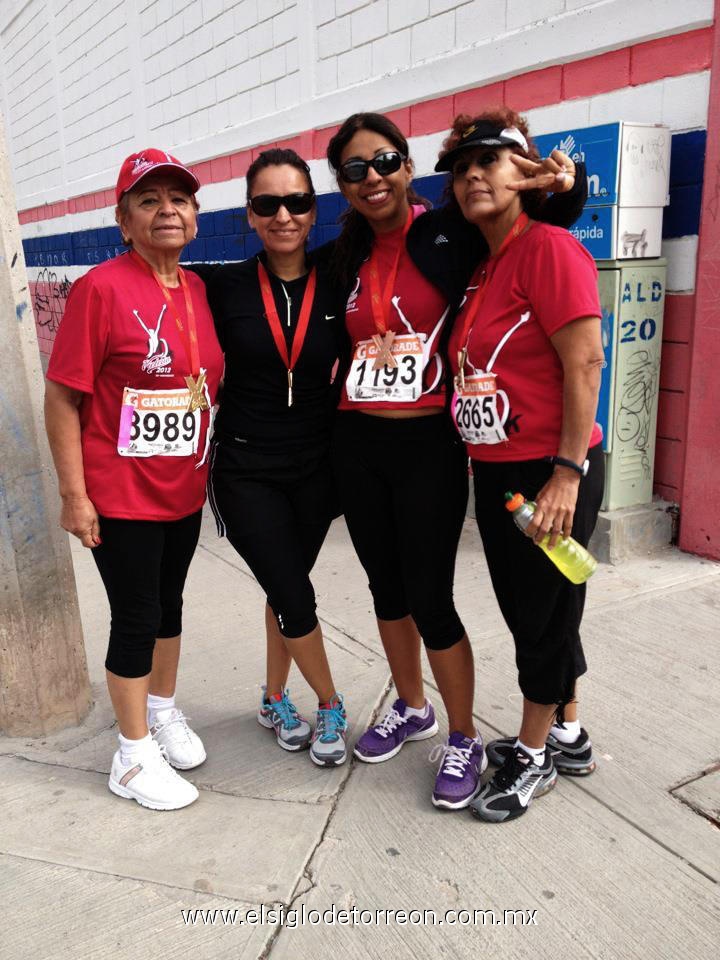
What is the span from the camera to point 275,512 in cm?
258

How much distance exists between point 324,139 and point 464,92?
1569 millimetres

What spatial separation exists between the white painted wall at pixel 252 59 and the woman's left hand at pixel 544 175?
7.44 feet

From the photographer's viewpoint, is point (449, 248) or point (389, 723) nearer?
point (449, 248)

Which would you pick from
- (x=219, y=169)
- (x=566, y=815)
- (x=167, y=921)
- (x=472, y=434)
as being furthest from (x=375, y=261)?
(x=219, y=169)

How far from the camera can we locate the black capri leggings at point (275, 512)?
8.38 ft

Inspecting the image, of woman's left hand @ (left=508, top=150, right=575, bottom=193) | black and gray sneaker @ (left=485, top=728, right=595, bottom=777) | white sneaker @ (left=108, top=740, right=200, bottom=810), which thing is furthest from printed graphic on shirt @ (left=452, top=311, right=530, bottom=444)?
white sneaker @ (left=108, top=740, right=200, bottom=810)

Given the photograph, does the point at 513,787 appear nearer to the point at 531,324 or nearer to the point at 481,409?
the point at 481,409

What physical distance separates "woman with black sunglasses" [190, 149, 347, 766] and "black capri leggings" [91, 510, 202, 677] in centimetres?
17

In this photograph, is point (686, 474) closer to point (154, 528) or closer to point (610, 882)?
point (610, 882)

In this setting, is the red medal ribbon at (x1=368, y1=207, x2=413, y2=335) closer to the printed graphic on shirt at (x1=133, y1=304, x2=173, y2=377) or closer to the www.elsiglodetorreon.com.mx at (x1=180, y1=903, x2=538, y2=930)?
→ the printed graphic on shirt at (x1=133, y1=304, x2=173, y2=377)

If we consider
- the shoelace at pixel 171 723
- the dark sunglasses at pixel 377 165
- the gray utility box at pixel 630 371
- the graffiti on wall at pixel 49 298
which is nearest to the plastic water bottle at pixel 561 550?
the dark sunglasses at pixel 377 165

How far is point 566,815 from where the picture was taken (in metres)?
2.40

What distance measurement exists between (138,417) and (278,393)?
17.4 inches

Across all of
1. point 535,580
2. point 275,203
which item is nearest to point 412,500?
point 535,580
